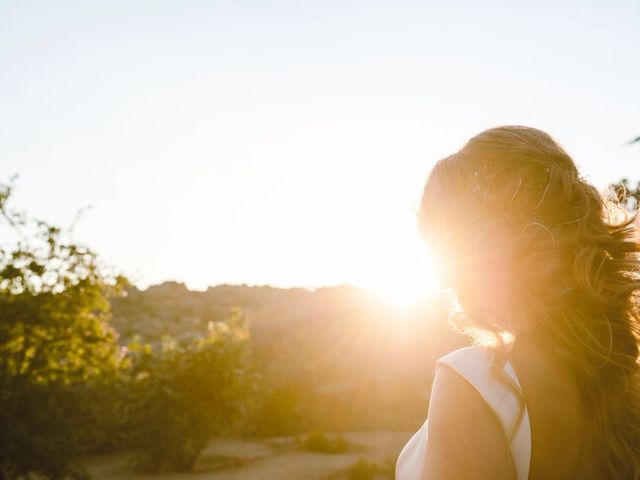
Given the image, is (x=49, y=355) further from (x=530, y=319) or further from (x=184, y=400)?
(x=530, y=319)

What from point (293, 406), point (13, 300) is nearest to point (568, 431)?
point (13, 300)

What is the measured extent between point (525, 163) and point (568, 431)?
2.28 ft

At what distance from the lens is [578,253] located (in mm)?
1538

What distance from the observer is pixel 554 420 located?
4.48 feet

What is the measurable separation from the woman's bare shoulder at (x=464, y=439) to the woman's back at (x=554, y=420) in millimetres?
104

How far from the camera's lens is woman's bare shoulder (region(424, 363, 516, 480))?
1.25m

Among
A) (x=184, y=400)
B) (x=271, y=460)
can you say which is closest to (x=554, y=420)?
(x=184, y=400)

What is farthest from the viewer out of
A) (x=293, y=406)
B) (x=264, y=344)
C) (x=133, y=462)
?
(x=264, y=344)

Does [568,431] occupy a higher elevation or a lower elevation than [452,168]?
lower

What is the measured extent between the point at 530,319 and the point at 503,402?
0.94ft

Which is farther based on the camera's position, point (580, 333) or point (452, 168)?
point (452, 168)

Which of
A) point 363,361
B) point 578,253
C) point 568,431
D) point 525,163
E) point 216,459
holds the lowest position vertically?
point 216,459

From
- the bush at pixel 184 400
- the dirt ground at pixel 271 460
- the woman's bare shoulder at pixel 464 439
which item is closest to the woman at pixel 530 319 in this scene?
the woman's bare shoulder at pixel 464 439

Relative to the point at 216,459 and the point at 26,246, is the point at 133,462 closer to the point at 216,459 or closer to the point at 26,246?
the point at 216,459
